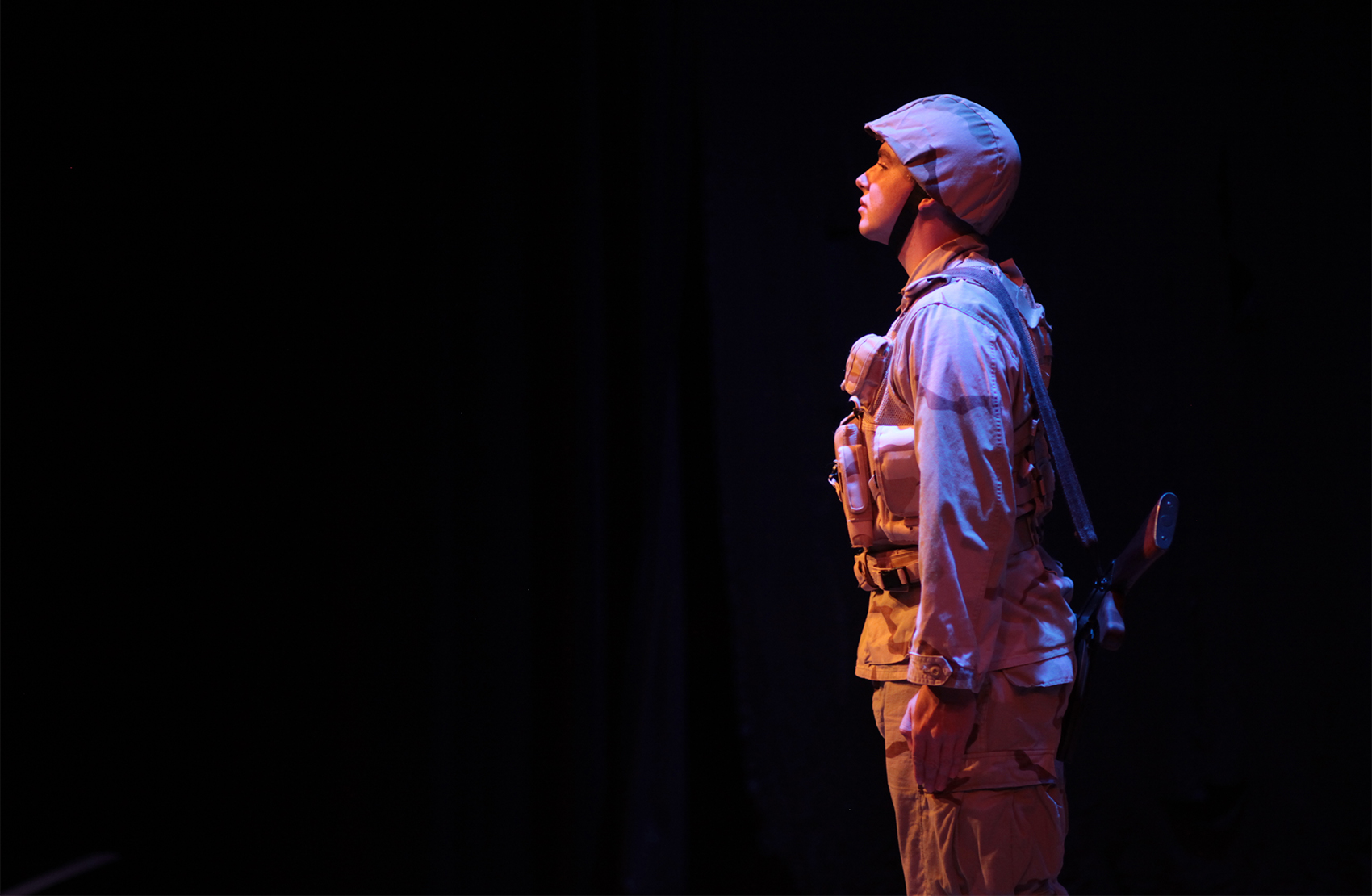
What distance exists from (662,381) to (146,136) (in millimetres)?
1501

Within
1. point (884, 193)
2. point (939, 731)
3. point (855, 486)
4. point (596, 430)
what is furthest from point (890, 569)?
point (596, 430)

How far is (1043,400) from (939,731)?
0.52m

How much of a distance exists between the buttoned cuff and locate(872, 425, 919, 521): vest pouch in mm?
226

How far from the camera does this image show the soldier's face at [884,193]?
1638 millimetres

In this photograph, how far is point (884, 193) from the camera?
1657 mm

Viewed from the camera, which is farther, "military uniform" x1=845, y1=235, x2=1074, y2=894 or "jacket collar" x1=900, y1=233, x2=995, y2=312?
"jacket collar" x1=900, y1=233, x2=995, y2=312

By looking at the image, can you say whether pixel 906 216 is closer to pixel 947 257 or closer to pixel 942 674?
pixel 947 257

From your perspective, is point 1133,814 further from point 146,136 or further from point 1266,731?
point 146,136

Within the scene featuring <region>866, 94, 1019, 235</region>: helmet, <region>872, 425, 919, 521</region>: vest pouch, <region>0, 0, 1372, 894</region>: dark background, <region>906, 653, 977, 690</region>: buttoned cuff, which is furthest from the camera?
<region>0, 0, 1372, 894</region>: dark background

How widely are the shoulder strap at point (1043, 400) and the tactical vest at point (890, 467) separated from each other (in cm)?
2

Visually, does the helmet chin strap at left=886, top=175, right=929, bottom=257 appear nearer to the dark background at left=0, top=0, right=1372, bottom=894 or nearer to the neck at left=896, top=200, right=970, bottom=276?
the neck at left=896, top=200, right=970, bottom=276

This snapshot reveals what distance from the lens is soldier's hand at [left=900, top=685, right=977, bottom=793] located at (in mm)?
1352

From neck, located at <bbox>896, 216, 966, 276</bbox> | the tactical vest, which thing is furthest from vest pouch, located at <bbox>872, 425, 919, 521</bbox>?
neck, located at <bbox>896, 216, 966, 276</bbox>

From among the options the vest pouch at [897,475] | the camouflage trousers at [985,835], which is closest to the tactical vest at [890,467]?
the vest pouch at [897,475]
